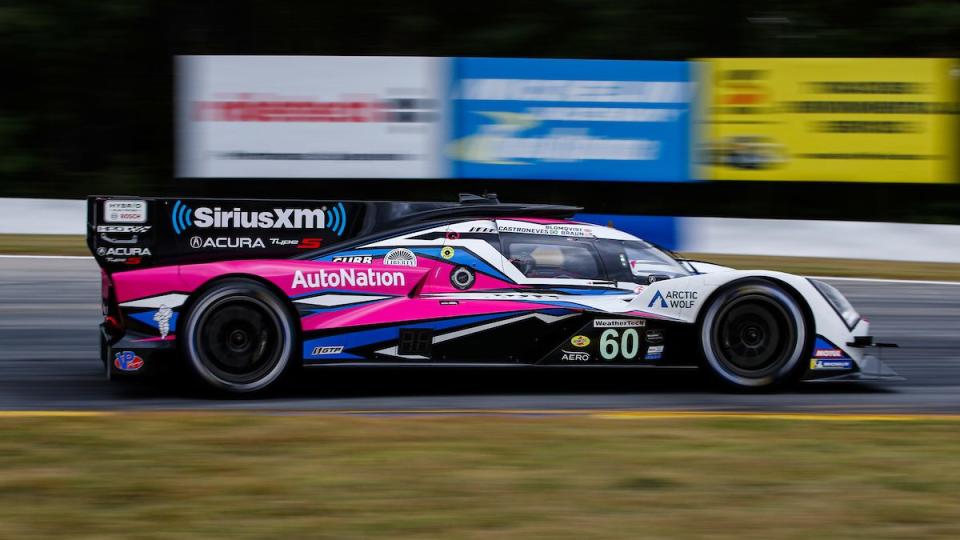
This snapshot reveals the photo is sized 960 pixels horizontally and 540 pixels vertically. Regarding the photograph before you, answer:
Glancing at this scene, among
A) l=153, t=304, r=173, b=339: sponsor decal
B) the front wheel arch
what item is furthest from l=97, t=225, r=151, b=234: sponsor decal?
the front wheel arch

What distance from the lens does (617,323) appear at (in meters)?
6.80

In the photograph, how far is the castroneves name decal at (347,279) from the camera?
21.8 feet

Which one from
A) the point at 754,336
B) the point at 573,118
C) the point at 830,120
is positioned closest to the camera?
the point at 754,336

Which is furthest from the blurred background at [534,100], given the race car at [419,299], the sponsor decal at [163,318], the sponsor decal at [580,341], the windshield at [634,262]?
the sponsor decal at [163,318]

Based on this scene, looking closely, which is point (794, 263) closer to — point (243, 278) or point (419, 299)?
point (419, 299)

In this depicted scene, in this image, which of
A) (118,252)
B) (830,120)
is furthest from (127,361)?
(830,120)

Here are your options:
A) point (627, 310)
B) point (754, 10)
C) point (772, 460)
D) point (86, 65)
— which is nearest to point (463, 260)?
point (627, 310)

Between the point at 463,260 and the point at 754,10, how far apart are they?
15.1m

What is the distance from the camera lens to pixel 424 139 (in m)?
15.8

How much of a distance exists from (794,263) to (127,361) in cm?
951

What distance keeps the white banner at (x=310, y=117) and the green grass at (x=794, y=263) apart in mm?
2502

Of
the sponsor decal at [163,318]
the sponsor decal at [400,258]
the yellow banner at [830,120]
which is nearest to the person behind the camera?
the sponsor decal at [163,318]

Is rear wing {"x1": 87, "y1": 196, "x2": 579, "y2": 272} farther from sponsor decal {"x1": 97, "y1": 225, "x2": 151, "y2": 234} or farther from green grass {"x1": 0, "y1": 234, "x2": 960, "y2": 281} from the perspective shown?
green grass {"x1": 0, "y1": 234, "x2": 960, "y2": 281}

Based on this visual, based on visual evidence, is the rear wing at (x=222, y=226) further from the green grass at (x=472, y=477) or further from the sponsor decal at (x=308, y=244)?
the green grass at (x=472, y=477)
